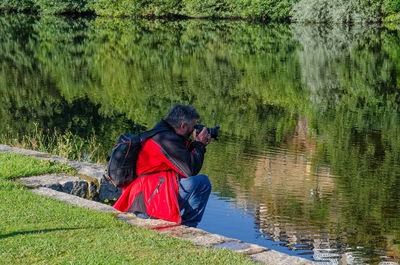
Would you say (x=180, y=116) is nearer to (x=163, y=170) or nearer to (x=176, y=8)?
(x=163, y=170)

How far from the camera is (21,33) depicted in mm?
42188

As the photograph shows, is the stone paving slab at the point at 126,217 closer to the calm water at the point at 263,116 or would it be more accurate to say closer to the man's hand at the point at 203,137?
the man's hand at the point at 203,137

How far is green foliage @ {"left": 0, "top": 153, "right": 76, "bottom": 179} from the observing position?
790 cm

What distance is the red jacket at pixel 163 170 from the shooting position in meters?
6.38

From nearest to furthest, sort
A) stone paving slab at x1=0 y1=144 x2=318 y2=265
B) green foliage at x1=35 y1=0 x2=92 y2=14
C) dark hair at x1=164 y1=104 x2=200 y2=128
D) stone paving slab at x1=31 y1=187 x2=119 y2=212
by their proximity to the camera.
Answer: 1. stone paving slab at x1=0 y1=144 x2=318 y2=265
2. dark hair at x1=164 y1=104 x2=200 y2=128
3. stone paving slab at x1=31 y1=187 x2=119 y2=212
4. green foliage at x1=35 y1=0 x2=92 y2=14

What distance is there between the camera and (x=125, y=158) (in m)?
6.31

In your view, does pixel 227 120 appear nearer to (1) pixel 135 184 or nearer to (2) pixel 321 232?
(2) pixel 321 232

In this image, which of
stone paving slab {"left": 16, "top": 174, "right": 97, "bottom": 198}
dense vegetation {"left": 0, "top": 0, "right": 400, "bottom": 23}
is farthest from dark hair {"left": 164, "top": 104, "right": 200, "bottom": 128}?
dense vegetation {"left": 0, "top": 0, "right": 400, "bottom": 23}

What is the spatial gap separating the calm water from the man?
1.70 meters

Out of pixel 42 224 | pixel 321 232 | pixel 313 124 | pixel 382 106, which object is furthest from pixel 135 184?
pixel 382 106

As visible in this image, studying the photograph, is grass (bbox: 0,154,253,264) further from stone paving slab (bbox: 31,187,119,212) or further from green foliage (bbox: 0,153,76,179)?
green foliage (bbox: 0,153,76,179)

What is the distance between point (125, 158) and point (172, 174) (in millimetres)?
512

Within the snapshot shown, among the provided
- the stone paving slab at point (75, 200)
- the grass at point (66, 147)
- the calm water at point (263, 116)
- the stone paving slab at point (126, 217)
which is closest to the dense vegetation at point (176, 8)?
the calm water at point (263, 116)

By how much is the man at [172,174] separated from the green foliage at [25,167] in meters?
1.90
